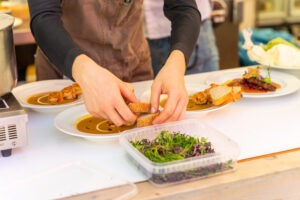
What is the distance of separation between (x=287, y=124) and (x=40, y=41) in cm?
94

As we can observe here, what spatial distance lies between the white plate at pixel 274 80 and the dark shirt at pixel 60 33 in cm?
34

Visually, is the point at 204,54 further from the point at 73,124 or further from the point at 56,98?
the point at 73,124

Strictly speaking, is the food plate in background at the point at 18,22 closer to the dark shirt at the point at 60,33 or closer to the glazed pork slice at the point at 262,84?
A: the dark shirt at the point at 60,33

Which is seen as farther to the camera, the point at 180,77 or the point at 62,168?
the point at 180,77

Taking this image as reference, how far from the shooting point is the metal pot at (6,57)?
1.29 m

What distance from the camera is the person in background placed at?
9.92ft

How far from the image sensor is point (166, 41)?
312 cm

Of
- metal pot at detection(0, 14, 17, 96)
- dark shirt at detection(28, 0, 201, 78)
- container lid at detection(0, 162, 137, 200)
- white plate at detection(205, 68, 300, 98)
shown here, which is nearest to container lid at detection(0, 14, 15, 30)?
metal pot at detection(0, 14, 17, 96)

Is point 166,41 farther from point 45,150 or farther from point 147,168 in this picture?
point 147,168

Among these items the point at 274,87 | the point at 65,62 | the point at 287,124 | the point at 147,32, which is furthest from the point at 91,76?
the point at 147,32

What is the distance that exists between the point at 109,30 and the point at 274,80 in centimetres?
83

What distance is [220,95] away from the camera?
60.4 inches

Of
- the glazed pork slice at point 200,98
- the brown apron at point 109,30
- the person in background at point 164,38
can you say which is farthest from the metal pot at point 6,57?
the person in background at point 164,38

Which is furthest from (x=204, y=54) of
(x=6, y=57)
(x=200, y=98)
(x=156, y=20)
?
(x=6, y=57)
